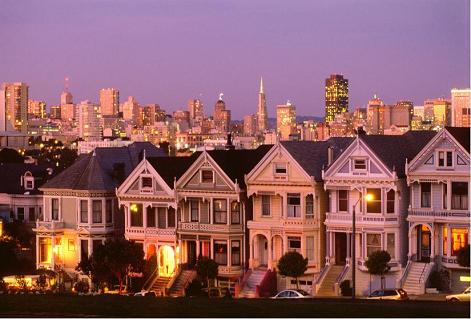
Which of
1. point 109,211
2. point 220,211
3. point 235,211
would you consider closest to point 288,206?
point 235,211

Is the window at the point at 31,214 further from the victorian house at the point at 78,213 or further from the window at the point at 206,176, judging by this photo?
the window at the point at 206,176

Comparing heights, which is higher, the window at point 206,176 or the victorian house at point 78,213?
the window at point 206,176

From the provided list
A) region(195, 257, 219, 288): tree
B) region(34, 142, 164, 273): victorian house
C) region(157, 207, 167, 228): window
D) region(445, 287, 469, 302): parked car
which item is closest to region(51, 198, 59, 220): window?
region(34, 142, 164, 273): victorian house

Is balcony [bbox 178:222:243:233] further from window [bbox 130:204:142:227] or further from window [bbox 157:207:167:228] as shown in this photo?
window [bbox 130:204:142:227]

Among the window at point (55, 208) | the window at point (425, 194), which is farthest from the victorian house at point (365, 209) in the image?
the window at point (55, 208)

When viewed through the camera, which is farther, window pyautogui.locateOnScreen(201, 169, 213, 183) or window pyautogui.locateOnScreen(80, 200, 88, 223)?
window pyautogui.locateOnScreen(80, 200, 88, 223)

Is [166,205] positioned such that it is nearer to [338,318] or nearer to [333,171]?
[333,171]
